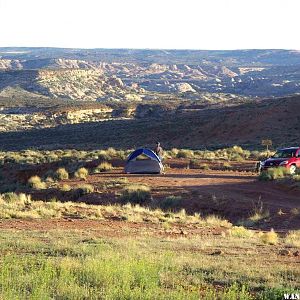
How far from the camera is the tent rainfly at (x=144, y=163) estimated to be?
3297 cm

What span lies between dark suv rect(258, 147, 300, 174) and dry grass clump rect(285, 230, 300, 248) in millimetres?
13210

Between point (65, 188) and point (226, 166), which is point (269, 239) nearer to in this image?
point (65, 188)

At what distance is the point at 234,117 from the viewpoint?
72.2m

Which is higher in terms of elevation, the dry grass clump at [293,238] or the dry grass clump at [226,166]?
the dry grass clump at [293,238]

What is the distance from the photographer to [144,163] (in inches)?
1304

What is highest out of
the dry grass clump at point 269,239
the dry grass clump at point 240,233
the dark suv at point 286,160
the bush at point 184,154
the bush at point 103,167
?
the dry grass clump at point 269,239

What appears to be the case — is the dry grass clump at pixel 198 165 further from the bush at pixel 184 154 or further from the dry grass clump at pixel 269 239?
the dry grass clump at pixel 269 239

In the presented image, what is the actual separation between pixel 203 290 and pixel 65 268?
2.49 metres

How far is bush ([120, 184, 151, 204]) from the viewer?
25.3m

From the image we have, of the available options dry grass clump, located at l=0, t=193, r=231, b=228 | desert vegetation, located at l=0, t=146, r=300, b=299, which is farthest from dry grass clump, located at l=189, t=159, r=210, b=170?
dry grass clump, located at l=0, t=193, r=231, b=228

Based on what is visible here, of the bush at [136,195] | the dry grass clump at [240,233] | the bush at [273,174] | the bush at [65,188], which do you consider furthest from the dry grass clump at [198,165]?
the dry grass clump at [240,233]

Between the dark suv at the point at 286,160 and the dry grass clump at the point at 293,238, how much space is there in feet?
43.3

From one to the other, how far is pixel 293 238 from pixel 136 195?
11.0 metres

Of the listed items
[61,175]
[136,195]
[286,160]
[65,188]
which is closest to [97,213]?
[136,195]
